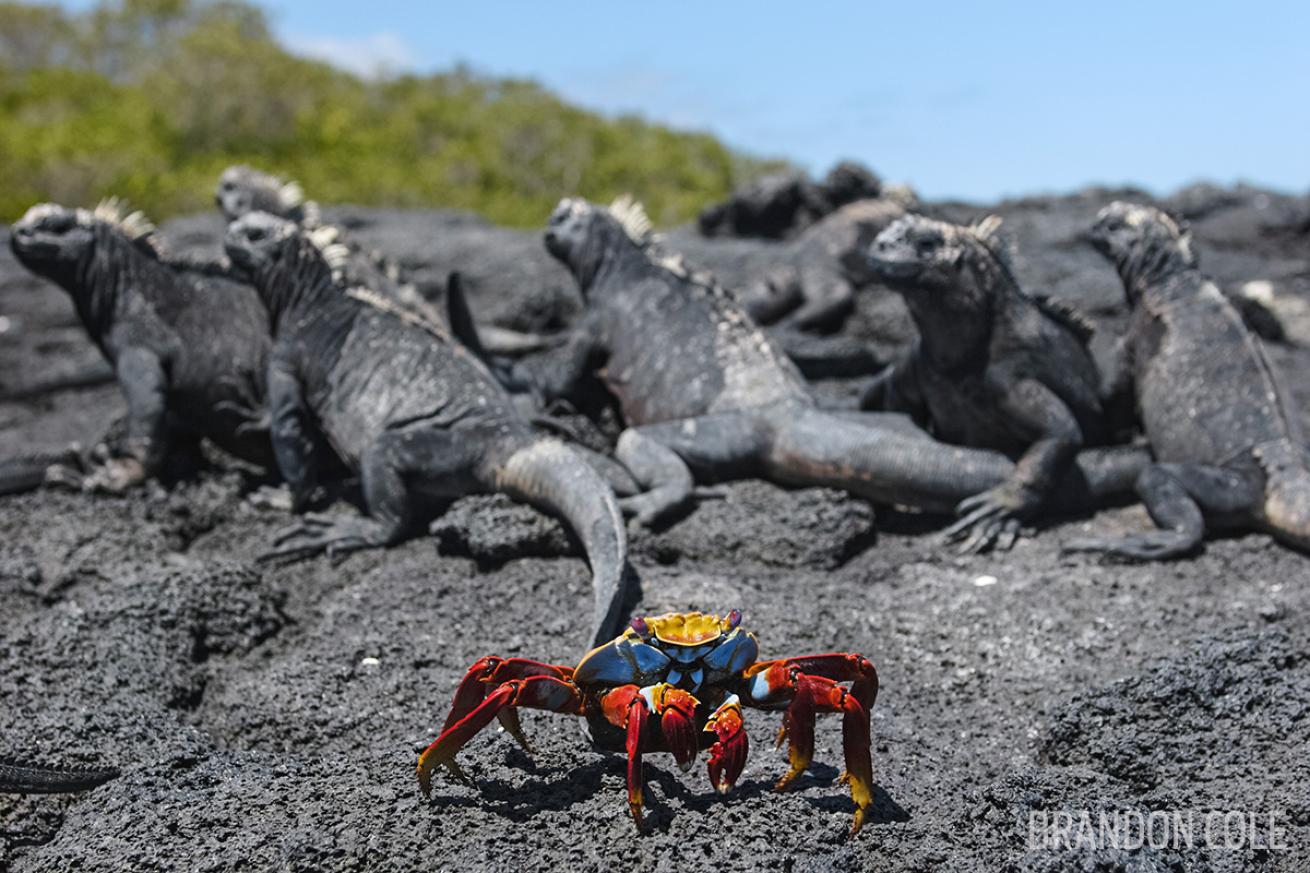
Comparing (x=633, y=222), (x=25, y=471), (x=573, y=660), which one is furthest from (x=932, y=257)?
(x=25, y=471)

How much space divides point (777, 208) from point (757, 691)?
770 centimetres

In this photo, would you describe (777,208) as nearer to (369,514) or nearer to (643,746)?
(369,514)

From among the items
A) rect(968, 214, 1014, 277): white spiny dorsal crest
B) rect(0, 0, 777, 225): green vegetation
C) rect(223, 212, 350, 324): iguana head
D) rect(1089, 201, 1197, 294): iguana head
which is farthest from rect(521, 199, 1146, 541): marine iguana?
rect(0, 0, 777, 225): green vegetation

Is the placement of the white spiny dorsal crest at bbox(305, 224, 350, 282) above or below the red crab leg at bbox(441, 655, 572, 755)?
above

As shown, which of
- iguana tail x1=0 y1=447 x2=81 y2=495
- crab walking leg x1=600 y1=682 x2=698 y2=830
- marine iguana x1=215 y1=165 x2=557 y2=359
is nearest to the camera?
crab walking leg x1=600 y1=682 x2=698 y2=830

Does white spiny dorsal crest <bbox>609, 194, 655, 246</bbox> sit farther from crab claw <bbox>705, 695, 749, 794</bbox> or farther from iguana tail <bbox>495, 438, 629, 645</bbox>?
crab claw <bbox>705, 695, 749, 794</bbox>

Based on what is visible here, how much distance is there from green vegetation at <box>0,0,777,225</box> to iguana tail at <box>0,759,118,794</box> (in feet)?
41.5

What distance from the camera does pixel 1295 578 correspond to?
421cm

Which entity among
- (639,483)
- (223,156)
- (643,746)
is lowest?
(223,156)

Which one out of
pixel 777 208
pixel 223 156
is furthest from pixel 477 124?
pixel 777 208

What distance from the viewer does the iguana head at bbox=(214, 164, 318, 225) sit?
6328mm

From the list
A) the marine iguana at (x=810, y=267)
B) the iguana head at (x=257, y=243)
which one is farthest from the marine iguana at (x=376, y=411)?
the marine iguana at (x=810, y=267)

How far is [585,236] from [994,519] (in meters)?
2.33

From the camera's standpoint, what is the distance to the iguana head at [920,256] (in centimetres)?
459
